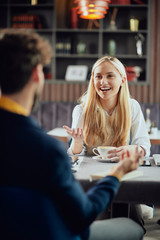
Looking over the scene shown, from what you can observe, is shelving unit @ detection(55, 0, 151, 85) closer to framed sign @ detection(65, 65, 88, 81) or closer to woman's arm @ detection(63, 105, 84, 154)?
framed sign @ detection(65, 65, 88, 81)

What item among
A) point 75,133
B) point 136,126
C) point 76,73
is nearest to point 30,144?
point 75,133

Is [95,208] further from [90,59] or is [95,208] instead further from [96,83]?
[90,59]

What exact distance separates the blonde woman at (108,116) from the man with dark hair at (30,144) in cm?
115

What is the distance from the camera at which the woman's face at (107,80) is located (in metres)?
2.37

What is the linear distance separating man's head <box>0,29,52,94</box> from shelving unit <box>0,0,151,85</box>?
458 cm

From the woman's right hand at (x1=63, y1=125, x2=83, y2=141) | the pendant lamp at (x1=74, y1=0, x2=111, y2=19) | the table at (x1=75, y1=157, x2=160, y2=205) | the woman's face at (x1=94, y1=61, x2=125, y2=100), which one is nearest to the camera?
the table at (x1=75, y1=157, x2=160, y2=205)

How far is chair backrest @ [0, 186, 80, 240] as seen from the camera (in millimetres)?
915

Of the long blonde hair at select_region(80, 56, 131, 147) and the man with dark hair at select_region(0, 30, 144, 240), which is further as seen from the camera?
the long blonde hair at select_region(80, 56, 131, 147)

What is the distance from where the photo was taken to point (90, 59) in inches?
229

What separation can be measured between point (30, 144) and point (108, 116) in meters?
1.44

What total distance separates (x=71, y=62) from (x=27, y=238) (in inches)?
200

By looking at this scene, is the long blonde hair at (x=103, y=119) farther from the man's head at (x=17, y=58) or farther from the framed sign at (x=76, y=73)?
the framed sign at (x=76, y=73)

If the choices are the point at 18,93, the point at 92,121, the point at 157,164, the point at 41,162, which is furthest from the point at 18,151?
the point at 92,121

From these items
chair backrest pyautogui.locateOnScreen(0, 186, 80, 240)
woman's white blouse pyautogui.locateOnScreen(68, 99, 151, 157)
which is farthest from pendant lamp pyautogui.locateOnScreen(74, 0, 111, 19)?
chair backrest pyautogui.locateOnScreen(0, 186, 80, 240)
